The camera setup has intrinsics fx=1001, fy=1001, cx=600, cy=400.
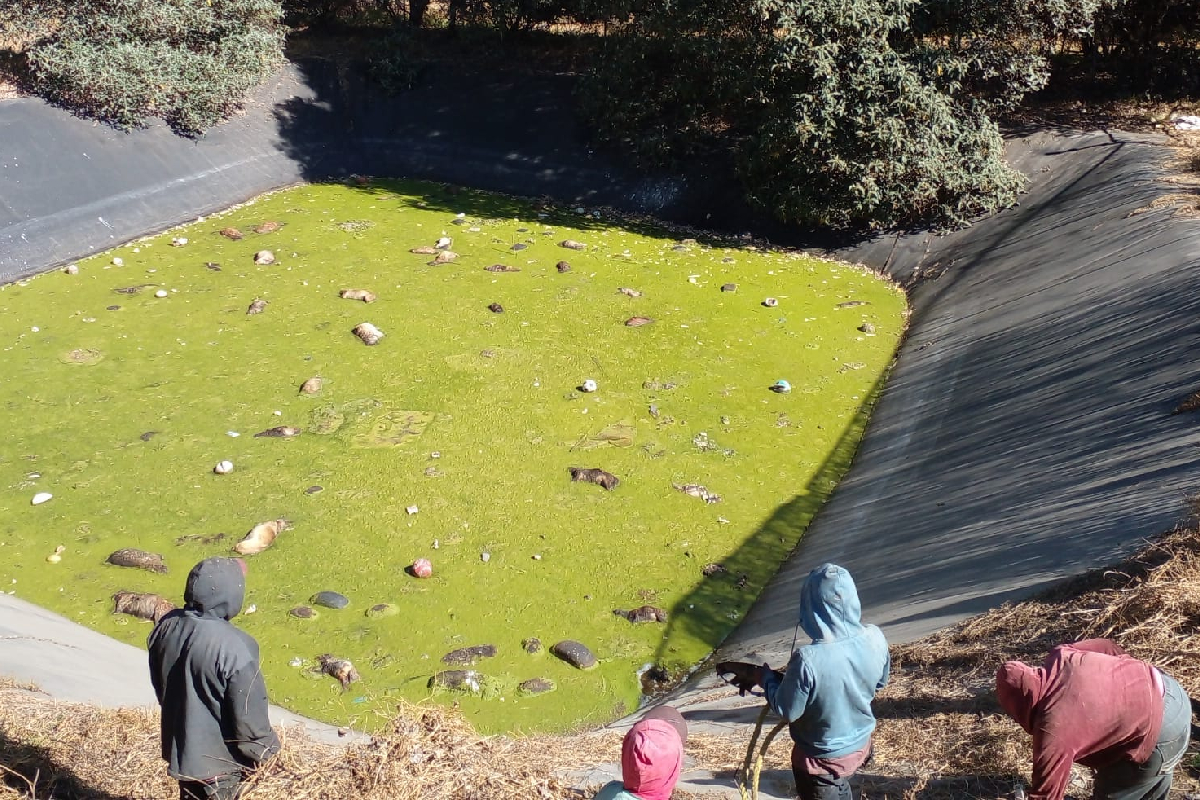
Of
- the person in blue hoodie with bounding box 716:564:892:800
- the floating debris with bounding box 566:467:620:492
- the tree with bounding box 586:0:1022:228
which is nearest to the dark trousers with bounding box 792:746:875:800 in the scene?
the person in blue hoodie with bounding box 716:564:892:800

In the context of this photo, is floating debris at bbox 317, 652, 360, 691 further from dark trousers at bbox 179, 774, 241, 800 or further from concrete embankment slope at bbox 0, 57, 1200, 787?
dark trousers at bbox 179, 774, 241, 800

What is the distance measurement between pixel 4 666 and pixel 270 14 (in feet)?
42.8

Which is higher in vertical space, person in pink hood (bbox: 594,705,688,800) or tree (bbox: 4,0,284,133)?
person in pink hood (bbox: 594,705,688,800)

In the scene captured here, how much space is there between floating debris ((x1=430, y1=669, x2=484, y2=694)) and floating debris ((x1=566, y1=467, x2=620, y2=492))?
236cm

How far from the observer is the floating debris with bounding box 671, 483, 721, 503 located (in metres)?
8.41

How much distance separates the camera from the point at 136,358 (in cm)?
1034

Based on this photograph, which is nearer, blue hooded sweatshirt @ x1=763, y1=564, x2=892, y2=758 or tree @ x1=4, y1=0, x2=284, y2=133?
blue hooded sweatshirt @ x1=763, y1=564, x2=892, y2=758

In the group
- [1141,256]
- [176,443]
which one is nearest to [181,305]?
[176,443]

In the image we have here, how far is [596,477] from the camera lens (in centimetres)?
857

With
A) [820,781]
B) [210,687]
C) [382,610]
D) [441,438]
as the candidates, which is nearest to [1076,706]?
[820,781]

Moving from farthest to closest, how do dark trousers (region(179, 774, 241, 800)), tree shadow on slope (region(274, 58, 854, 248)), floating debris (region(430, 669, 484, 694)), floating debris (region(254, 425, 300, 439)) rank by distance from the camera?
1. tree shadow on slope (region(274, 58, 854, 248))
2. floating debris (region(254, 425, 300, 439))
3. floating debris (region(430, 669, 484, 694))
4. dark trousers (region(179, 774, 241, 800))

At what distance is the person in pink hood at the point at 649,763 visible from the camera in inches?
115

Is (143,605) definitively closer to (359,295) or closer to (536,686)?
(536,686)

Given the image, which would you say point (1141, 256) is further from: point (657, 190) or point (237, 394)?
point (237, 394)
